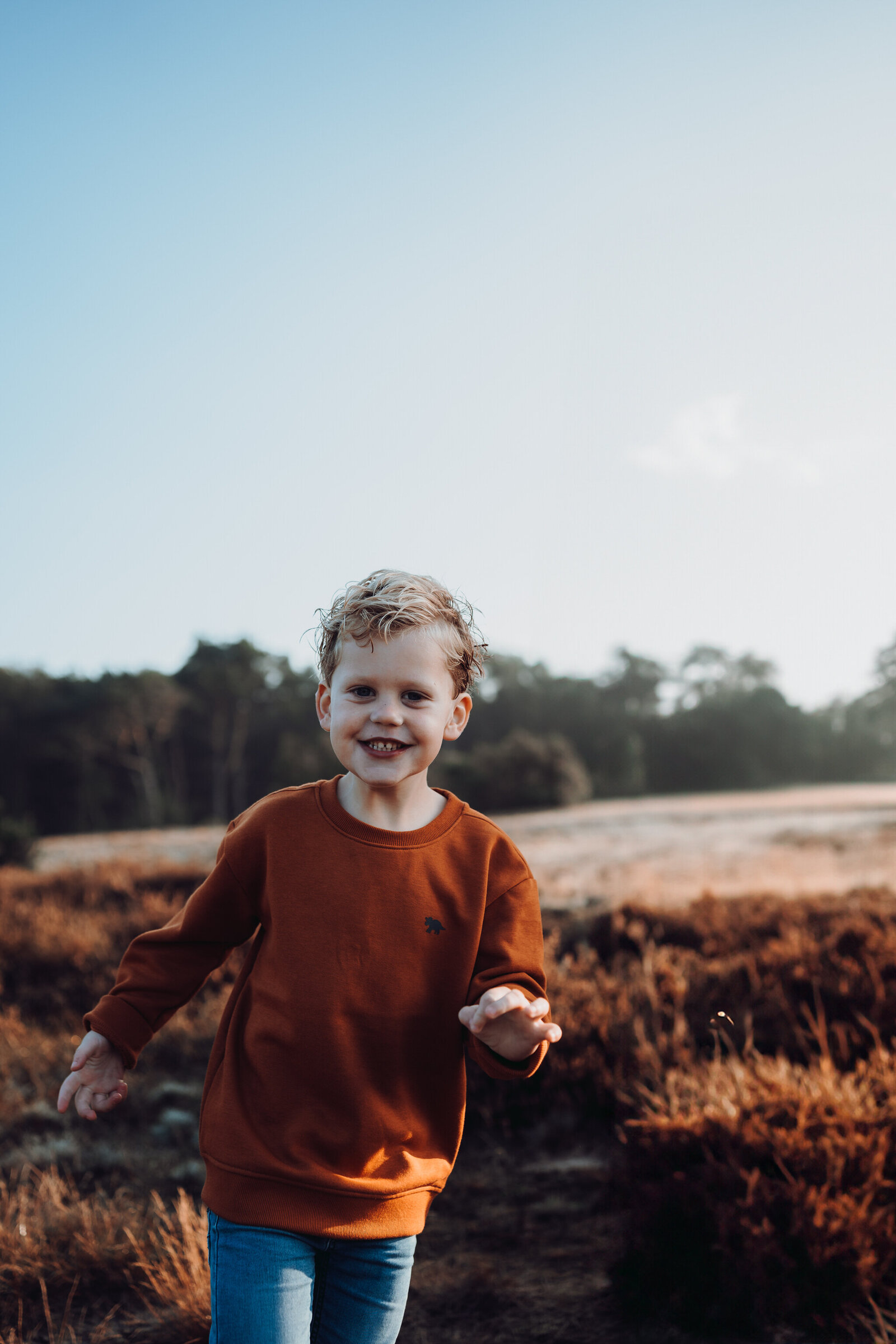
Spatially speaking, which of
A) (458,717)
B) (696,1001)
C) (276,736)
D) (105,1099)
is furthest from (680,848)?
(276,736)

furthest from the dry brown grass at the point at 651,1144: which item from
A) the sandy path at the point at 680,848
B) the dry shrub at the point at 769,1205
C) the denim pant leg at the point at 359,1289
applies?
the sandy path at the point at 680,848

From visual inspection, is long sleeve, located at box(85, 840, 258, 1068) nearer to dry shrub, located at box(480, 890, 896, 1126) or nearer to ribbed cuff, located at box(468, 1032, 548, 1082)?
ribbed cuff, located at box(468, 1032, 548, 1082)

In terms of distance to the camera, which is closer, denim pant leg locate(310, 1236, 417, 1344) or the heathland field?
denim pant leg locate(310, 1236, 417, 1344)

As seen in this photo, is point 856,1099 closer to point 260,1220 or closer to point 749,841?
point 260,1220

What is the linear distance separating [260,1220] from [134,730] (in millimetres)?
35597

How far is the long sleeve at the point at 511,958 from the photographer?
161cm

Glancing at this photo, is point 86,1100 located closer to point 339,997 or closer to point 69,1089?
point 69,1089

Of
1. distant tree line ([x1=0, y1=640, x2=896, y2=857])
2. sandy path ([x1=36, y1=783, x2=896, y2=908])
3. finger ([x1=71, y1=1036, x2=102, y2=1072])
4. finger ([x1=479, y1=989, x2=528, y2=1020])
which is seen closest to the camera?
finger ([x1=479, y1=989, x2=528, y2=1020])

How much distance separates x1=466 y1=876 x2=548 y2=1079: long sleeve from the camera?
1613mm

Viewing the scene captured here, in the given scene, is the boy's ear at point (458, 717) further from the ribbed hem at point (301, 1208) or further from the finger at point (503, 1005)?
the ribbed hem at point (301, 1208)

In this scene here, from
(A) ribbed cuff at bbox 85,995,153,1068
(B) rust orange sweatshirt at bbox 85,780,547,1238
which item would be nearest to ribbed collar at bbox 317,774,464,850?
(B) rust orange sweatshirt at bbox 85,780,547,1238

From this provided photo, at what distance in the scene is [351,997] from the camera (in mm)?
1607

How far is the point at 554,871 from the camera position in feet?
37.2

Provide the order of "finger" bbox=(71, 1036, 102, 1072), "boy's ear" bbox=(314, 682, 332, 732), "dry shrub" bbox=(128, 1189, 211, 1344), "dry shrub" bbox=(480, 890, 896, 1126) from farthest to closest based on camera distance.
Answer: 1. "dry shrub" bbox=(480, 890, 896, 1126)
2. "dry shrub" bbox=(128, 1189, 211, 1344)
3. "boy's ear" bbox=(314, 682, 332, 732)
4. "finger" bbox=(71, 1036, 102, 1072)
